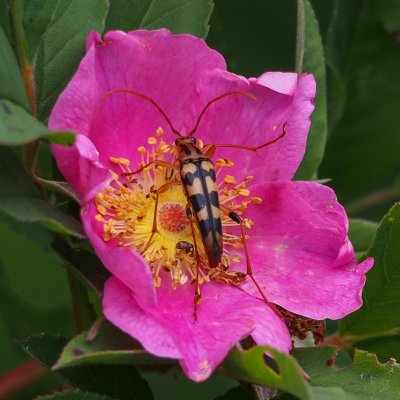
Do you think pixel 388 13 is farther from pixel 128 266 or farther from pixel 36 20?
pixel 128 266

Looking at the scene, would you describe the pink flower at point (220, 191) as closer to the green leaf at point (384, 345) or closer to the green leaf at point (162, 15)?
the green leaf at point (162, 15)

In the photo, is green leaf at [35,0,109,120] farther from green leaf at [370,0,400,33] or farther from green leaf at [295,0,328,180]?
green leaf at [370,0,400,33]

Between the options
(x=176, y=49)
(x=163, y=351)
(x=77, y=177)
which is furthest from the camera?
(x=176, y=49)

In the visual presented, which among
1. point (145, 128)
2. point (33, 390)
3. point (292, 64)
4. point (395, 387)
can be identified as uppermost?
point (145, 128)

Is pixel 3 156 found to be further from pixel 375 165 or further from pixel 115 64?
pixel 375 165

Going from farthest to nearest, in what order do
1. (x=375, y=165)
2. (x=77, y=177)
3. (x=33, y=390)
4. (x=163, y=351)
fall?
(x=375, y=165)
(x=33, y=390)
(x=77, y=177)
(x=163, y=351)

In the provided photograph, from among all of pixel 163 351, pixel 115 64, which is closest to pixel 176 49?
pixel 115 64

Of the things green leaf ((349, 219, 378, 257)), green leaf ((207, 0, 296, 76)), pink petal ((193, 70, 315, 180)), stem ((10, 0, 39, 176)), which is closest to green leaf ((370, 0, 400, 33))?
green leaf ((207, 0, 296, 76))
